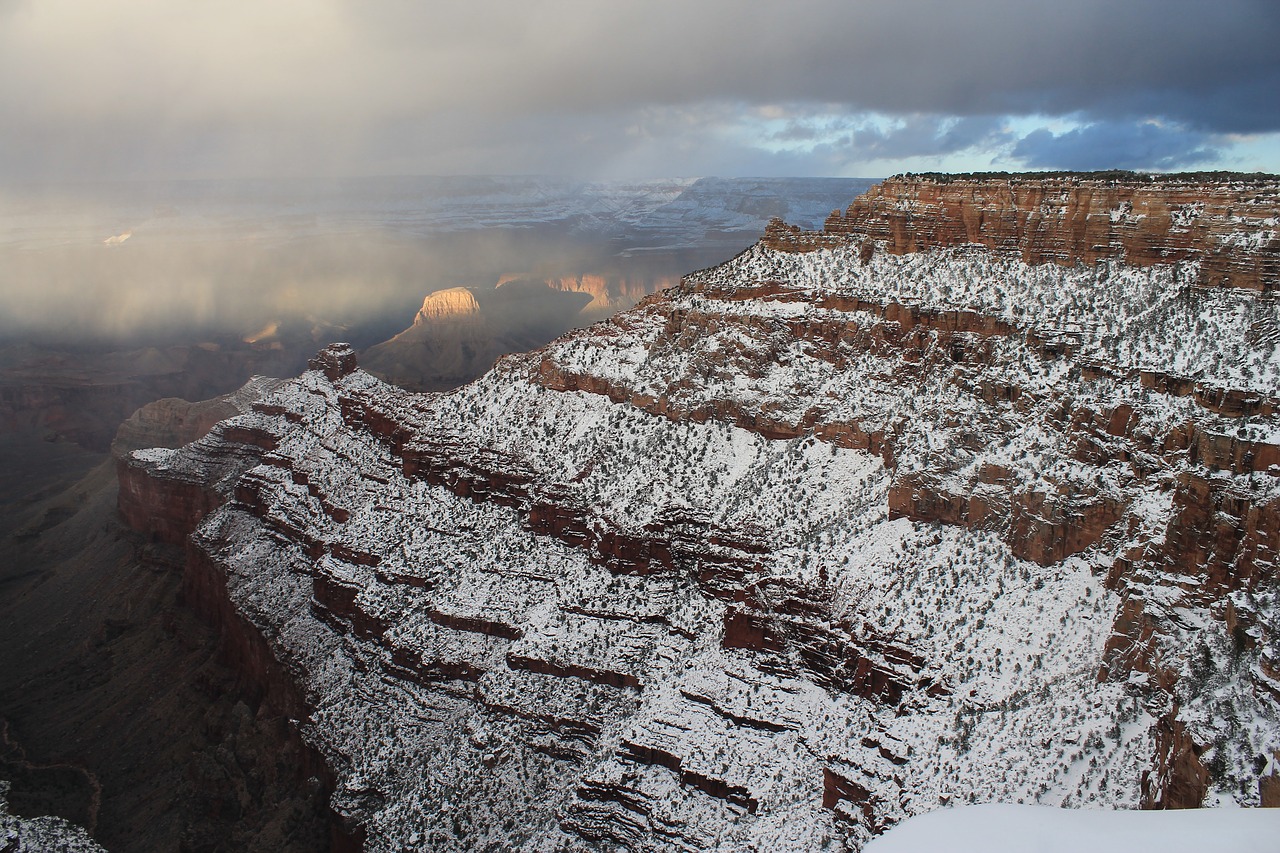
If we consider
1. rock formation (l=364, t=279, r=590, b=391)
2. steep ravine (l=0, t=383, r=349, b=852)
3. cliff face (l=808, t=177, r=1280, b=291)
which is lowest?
steep ravine (l=0, t=383, r=349, b=852)

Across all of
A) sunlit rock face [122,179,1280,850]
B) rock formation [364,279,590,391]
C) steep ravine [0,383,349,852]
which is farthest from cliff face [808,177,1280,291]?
rock formation [364,279,590,391]

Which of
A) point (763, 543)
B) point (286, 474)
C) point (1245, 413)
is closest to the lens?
point (1245, 413)

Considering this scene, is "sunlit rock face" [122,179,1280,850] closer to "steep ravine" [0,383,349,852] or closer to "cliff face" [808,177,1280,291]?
"cliff face" [808,177,1280,291]

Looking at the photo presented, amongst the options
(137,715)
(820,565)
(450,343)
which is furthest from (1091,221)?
(450,343)

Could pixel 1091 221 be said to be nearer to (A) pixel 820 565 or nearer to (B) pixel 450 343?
(A) pixel 820 565

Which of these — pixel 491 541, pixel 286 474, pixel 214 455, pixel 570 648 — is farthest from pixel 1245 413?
pixel 214 455

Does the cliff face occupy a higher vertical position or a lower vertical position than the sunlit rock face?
higher

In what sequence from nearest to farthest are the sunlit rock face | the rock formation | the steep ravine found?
the sunlit rock face
the steep ravine
the rock formation

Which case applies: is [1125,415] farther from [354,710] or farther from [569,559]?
[354,710]

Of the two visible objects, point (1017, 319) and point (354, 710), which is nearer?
point (1017, 319)

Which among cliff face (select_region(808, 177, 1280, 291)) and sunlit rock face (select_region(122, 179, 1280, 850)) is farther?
cliff face (select_region(808, 177, 1280, 291))
